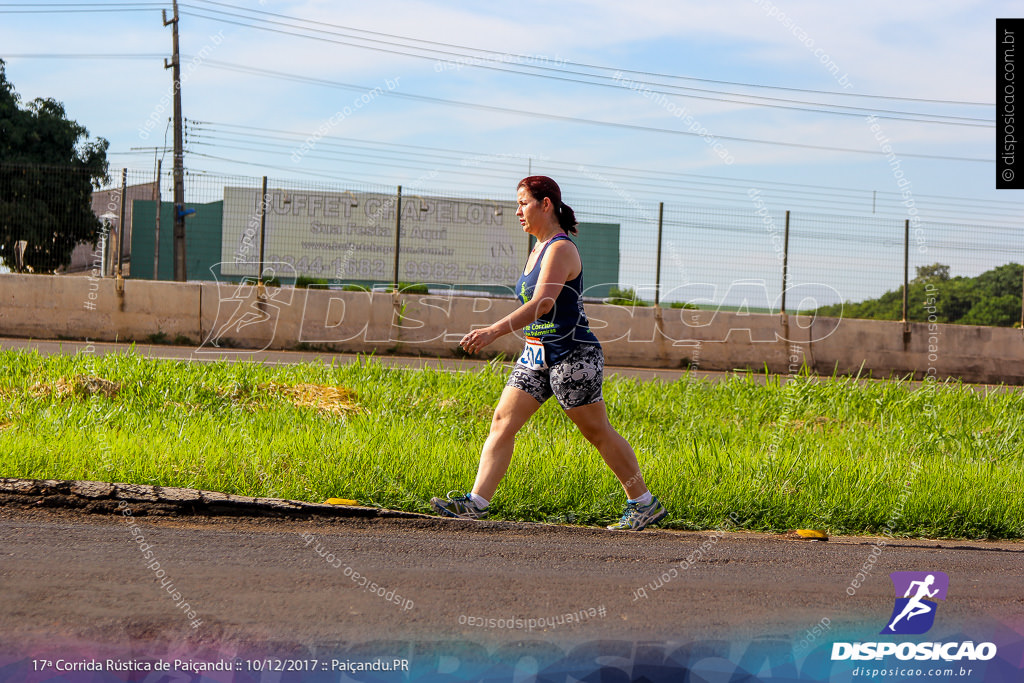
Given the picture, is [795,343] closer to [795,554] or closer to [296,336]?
[296,336]

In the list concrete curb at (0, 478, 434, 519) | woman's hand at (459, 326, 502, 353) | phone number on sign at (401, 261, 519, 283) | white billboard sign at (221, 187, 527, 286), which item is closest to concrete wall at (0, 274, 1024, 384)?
white billboard sign at (221, 187, 527, 286)

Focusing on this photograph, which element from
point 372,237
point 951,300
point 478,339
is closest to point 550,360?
point 478,339

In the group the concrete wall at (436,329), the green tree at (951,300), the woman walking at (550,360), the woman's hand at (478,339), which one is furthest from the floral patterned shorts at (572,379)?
the green tree at (951,300)

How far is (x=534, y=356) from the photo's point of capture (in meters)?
4.56

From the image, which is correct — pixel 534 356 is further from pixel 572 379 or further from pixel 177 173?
pixel 177 173

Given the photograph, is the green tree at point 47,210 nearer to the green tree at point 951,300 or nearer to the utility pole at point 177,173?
the utility pole at point 177,173

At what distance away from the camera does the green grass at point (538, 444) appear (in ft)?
16.9

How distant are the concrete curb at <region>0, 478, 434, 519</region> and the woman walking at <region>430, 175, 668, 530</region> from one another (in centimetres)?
54

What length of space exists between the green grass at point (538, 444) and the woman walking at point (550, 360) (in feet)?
1.62

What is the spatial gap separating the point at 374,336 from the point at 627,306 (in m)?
4.56

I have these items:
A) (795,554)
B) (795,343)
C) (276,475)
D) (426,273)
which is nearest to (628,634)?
(795,554)

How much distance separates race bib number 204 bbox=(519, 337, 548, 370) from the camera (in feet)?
14.8

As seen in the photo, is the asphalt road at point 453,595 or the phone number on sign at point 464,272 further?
the phone number on sign at point 464,272

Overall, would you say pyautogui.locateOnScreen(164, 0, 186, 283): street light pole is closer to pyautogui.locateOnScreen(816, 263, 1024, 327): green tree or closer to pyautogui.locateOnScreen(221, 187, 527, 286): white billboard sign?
pyautogui.locateOnScreen(221, 187, 527, 286): white billboard sign
